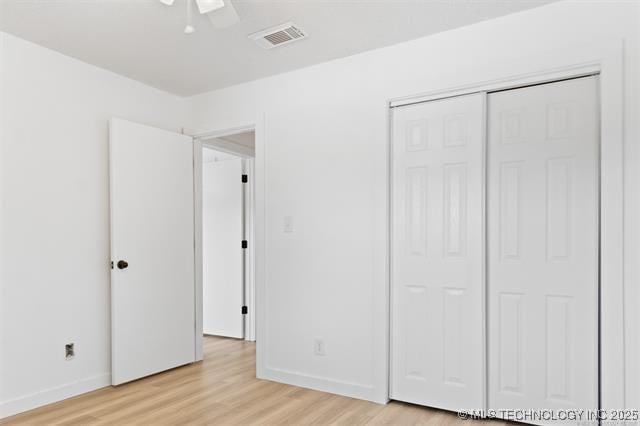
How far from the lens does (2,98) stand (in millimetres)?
2771

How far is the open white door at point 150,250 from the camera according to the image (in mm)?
3307

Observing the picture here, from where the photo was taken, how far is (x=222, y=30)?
8.88 feet

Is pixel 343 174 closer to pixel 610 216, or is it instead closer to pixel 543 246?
pixel 543 246

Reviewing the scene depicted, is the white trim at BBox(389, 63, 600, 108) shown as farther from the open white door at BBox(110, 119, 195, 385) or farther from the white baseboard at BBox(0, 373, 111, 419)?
the white baseboard at BBox(0, 373, 111, 419)

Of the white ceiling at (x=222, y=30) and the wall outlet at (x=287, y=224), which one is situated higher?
the white ceiling at (x=222, y=30)

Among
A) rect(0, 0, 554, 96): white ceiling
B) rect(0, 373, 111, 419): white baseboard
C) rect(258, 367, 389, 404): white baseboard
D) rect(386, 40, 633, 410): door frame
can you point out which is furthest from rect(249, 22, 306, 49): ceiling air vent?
rect(0, 373, 111, 419): white baseboard

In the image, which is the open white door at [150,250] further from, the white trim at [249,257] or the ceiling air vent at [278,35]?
the ceiling air vent at [278,35]

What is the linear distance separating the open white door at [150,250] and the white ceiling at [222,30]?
1.98 feet

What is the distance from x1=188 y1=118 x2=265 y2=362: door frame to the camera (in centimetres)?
345

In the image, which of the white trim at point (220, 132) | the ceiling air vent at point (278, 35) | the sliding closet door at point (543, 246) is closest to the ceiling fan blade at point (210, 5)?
the ceiling air vent at point (278, 35)

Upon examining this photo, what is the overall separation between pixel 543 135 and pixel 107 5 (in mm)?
2537

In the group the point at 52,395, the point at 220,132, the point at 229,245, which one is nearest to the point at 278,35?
the point at 220,132

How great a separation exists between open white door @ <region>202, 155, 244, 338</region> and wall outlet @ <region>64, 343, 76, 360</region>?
6.18 feet

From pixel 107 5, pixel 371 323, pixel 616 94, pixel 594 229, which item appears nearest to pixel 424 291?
pixel 371 323
